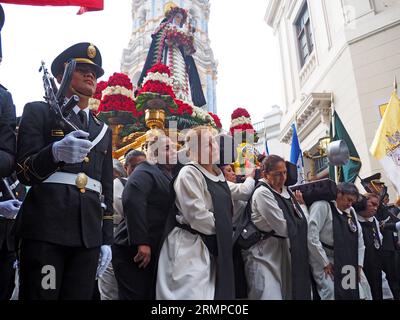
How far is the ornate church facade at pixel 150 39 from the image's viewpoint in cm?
1995

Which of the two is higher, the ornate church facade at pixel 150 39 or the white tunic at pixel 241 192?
the ornate church facade at pixel 150 39

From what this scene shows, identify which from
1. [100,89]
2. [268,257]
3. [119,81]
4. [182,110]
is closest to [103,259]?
[268,257]

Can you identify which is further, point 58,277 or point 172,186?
point 172,186

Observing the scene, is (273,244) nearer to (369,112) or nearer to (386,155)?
(386,155)

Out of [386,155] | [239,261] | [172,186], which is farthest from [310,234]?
[386,155]

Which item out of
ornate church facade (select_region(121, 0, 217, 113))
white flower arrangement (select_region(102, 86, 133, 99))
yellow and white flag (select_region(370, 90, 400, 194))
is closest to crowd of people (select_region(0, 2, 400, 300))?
yellow and white flag (select_region(370, 90, 400, 194))

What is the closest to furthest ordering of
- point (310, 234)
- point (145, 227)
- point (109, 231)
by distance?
point (109, 231)
point (145, 227)
point (310, 234)

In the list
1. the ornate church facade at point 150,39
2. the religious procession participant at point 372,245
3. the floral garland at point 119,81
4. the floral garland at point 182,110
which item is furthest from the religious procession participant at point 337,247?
the ornate church facade at point 150,39

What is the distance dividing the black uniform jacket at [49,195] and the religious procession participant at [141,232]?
554 millimetres

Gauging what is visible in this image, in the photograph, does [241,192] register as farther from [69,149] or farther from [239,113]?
[239,113]

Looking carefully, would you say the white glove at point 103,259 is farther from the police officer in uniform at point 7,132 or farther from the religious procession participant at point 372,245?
the religious procession participant at point 372,245

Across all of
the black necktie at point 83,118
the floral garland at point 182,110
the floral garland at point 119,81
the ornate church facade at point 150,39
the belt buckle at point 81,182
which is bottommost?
the belt buckle at point 81,182

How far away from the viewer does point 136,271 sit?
2.69m

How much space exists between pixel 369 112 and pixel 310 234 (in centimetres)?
627
